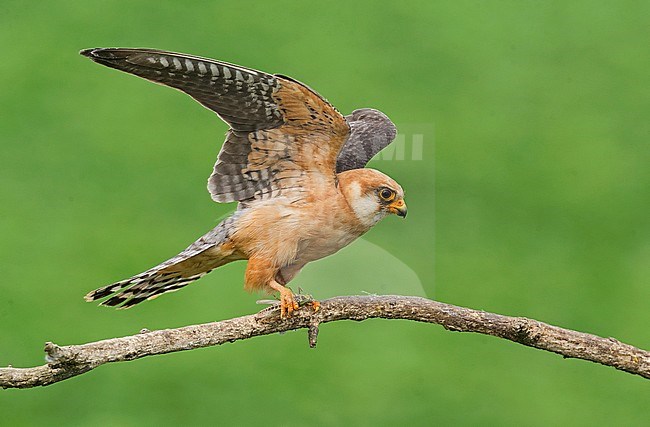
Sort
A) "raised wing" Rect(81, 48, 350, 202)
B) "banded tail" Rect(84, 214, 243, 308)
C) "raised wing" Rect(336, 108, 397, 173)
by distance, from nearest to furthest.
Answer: "raised wing" Rect(81, 48, 350, 202) → "banded tail" Rect(84, 214, 243, 308) → "raised wing" Rect(336, 108, 397, 173)

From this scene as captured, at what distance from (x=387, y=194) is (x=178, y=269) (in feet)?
2.51

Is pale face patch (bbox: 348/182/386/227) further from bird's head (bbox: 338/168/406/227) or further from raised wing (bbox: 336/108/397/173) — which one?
→ raised wing (bbox: 336/108/397/173)

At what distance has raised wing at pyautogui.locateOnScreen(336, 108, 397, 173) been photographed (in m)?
3.80

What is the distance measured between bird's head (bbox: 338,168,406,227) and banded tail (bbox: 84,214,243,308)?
1.43ft

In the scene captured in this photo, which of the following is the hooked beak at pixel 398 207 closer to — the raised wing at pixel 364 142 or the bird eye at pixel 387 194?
the bird eye at pixel 387 194

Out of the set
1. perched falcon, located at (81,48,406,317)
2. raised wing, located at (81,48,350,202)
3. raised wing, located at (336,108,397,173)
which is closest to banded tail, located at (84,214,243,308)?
perched falcon, located at (81,48,406,317)

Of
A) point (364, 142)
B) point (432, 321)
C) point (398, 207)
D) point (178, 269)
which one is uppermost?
point (364, 142)

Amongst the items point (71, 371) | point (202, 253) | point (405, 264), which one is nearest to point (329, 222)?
point (202, 253)

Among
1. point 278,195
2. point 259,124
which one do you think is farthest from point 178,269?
point 259,124

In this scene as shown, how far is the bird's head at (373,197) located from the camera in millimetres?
3309

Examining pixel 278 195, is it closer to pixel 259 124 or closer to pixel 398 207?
pixel 259 124

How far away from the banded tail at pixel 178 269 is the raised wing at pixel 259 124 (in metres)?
0.15

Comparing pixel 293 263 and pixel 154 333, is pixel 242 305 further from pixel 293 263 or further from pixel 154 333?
pixel 154 333

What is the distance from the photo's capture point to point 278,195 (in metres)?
3.47
